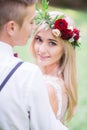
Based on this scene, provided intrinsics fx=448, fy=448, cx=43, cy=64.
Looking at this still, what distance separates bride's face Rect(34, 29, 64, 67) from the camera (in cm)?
295

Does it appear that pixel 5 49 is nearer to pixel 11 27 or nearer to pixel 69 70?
pixel 11 27

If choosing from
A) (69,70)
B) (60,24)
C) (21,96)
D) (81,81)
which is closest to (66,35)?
(60,24)

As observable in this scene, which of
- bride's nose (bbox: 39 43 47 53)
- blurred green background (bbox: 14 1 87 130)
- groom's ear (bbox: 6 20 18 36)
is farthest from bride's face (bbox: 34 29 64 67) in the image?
groom's ear (bbox: 6 20 18 36)

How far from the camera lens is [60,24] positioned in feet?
9.77

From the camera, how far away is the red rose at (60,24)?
2955 millimetres

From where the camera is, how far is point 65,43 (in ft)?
9.73

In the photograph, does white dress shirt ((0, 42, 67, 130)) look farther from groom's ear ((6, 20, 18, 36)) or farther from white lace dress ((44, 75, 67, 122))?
white lace dress ((44, 75, 67, 122))

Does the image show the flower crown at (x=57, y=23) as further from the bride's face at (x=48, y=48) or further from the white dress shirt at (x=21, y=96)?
the white dress shirt at (x=21, y=96)

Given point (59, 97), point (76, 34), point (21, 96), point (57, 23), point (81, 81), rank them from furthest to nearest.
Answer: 1. point (81, 81)
2. point (76, 34)
3. point (57, 23)
4. point (59, 97)
5. point (21, 96)

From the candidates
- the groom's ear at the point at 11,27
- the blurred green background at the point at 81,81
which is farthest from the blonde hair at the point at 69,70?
the groom's ear at the point at 11,27

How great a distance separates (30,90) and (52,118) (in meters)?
0.20

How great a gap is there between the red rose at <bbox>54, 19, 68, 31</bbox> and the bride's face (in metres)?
0.06

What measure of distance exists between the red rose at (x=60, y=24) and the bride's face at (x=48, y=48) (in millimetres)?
56

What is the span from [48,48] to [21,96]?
1.12m
